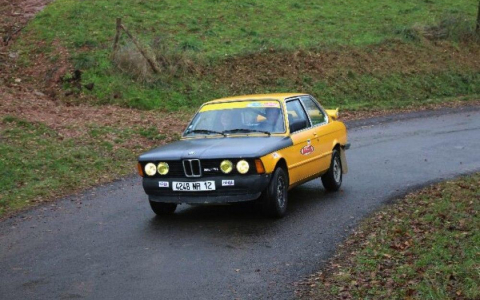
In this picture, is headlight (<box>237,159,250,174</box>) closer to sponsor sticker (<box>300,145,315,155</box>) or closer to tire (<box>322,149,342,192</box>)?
sponsor sticker (<box>300,145,315,155</box>)

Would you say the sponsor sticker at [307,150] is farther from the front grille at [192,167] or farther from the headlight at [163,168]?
the headlight at [163,168]

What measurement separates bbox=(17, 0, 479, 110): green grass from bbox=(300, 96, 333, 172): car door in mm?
10089

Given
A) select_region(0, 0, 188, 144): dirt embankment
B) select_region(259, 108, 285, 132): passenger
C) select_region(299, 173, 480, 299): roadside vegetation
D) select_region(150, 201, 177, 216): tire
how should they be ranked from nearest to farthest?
1. select_region(299, 173, 480, 299): roadside vegetation
2. select_region(150, 201, 177, 216): tire
3. select_region(259, 108, 285, 132): passenger
4. select_region(0, 0, 188, 144): dirt embankment

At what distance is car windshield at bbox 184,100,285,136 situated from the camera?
11039mm

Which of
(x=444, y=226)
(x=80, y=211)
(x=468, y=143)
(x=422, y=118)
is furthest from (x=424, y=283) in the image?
(x=422, y=118)

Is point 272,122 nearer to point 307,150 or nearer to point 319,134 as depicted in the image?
point 307,150

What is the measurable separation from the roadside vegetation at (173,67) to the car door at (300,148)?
162 inches

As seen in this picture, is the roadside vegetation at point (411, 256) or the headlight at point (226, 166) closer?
the roadside vegetation at point (411, 256)

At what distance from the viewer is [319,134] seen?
11.8 m

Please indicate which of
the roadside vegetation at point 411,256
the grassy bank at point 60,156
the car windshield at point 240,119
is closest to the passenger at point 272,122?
the car windshield at point 240,119

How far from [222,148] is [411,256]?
312 cm

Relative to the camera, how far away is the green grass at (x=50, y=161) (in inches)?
504

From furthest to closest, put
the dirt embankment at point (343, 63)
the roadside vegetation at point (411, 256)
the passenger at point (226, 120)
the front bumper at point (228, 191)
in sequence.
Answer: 1. the dirt embankment at point (343, 63)
2. the passenger at point (226, 120)
3. the front bumper at point (228, 191)
4. the roadside vegetation at point (411, 256)

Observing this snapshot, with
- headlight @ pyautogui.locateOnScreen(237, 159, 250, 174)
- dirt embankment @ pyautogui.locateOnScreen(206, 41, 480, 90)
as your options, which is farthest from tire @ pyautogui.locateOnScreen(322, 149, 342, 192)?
dirt embankment @ pyautogui.locateOnScreen(206, 41, 480, 90)
